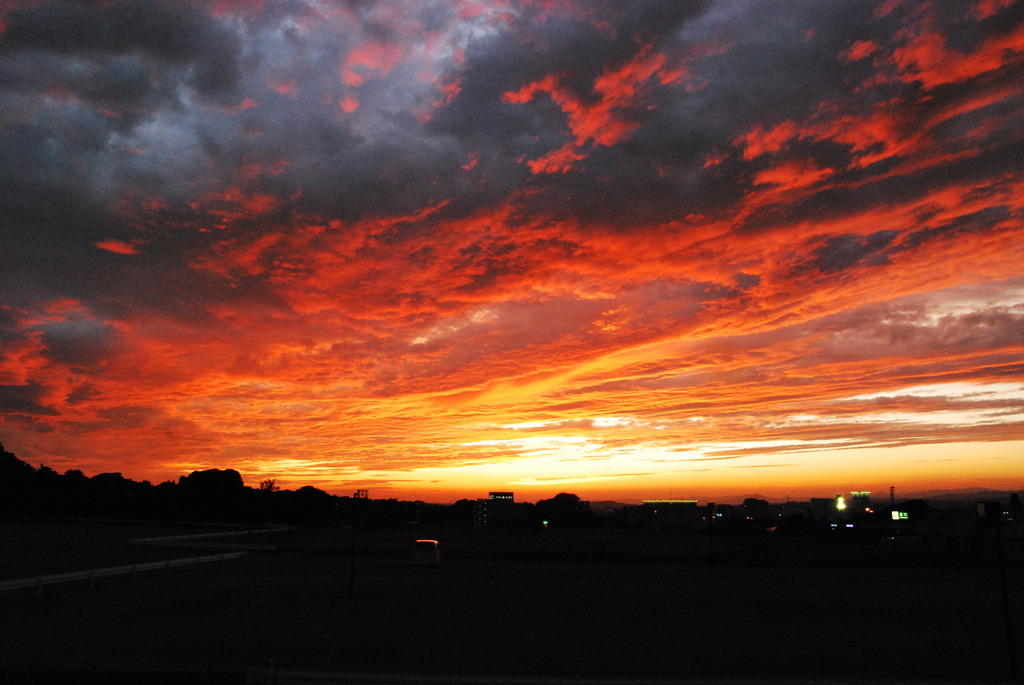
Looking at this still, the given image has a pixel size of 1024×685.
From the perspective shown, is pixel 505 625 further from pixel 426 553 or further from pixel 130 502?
pixel 130 502

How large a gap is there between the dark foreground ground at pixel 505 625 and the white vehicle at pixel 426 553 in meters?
0.75

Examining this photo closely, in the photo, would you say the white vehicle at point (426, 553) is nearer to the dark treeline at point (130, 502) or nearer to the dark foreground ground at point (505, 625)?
the dark foreground ground at point (505, 625)

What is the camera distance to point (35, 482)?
9375 centimetres

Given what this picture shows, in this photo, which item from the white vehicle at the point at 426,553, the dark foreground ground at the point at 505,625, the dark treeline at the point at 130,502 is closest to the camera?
the dark foreground ground at the point at 505,625

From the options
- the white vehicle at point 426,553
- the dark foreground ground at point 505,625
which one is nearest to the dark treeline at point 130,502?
the white vehicle at point 426,553

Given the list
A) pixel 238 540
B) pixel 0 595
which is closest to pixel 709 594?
pixel 0 595

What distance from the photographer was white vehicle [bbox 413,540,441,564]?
34.4 m

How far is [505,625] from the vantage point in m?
17.5

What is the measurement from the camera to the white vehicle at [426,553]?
34406mm

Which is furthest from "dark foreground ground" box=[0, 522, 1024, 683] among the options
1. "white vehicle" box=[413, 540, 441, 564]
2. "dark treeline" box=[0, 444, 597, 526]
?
"dark treeline" box=[0, 444, 597, 526]

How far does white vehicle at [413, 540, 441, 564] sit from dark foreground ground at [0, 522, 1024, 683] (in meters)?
0.75

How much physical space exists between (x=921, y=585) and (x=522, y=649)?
25619 millimetres

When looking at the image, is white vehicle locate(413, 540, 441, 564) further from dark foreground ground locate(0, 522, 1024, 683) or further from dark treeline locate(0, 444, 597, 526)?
dark treeline locate(0, 444, 597, 526)

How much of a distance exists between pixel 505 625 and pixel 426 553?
18.2m
